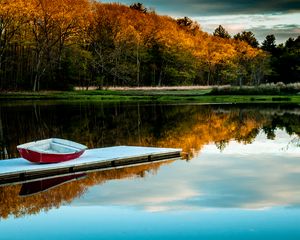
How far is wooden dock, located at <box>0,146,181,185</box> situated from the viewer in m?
17.6

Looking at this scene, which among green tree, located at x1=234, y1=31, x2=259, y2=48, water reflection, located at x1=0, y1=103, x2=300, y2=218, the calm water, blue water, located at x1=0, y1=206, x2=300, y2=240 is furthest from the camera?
green tree, located at x1=234, y1=31, x2=259, y2=48

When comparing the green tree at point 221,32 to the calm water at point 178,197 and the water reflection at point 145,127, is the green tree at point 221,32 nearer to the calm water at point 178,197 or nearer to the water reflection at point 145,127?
the water reflection at point 145,127

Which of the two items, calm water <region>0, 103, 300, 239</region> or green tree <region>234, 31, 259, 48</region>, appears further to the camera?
green tree <region>234, 31, 259, 48</region>

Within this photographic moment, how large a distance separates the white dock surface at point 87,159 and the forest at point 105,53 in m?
50.8

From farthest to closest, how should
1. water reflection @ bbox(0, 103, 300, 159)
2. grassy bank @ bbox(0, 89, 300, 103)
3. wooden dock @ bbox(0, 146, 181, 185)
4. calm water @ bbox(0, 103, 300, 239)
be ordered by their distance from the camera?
grassy bank @ bbox(0, 89, 300, 103) < water reflection @ bbox(0, 103, 300, 159) < wooden dock @ bbox(0, 146, 181, 185) < calm water @ bbox(0, 103, 300, 239)

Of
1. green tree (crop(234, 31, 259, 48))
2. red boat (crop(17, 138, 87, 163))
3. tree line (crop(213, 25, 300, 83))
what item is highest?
green tree (crop(234, 31, 259, 48))

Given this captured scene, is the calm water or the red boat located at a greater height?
the red boat

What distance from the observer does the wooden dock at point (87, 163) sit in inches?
694

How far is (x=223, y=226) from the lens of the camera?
1196cm

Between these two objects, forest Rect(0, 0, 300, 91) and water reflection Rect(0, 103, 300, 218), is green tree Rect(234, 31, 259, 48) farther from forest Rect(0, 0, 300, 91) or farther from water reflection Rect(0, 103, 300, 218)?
water reflection Rect(0, 103, 300, 218)

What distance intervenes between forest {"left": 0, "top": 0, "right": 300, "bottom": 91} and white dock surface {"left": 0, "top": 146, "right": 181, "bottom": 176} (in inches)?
2000

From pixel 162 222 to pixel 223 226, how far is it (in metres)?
1.28

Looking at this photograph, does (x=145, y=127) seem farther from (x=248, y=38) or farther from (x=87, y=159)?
(x=248, y=38)

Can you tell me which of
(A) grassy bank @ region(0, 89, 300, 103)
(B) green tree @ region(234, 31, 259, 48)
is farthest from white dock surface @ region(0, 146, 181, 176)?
(B) green tree @ region(234, 31, 259, 48)
